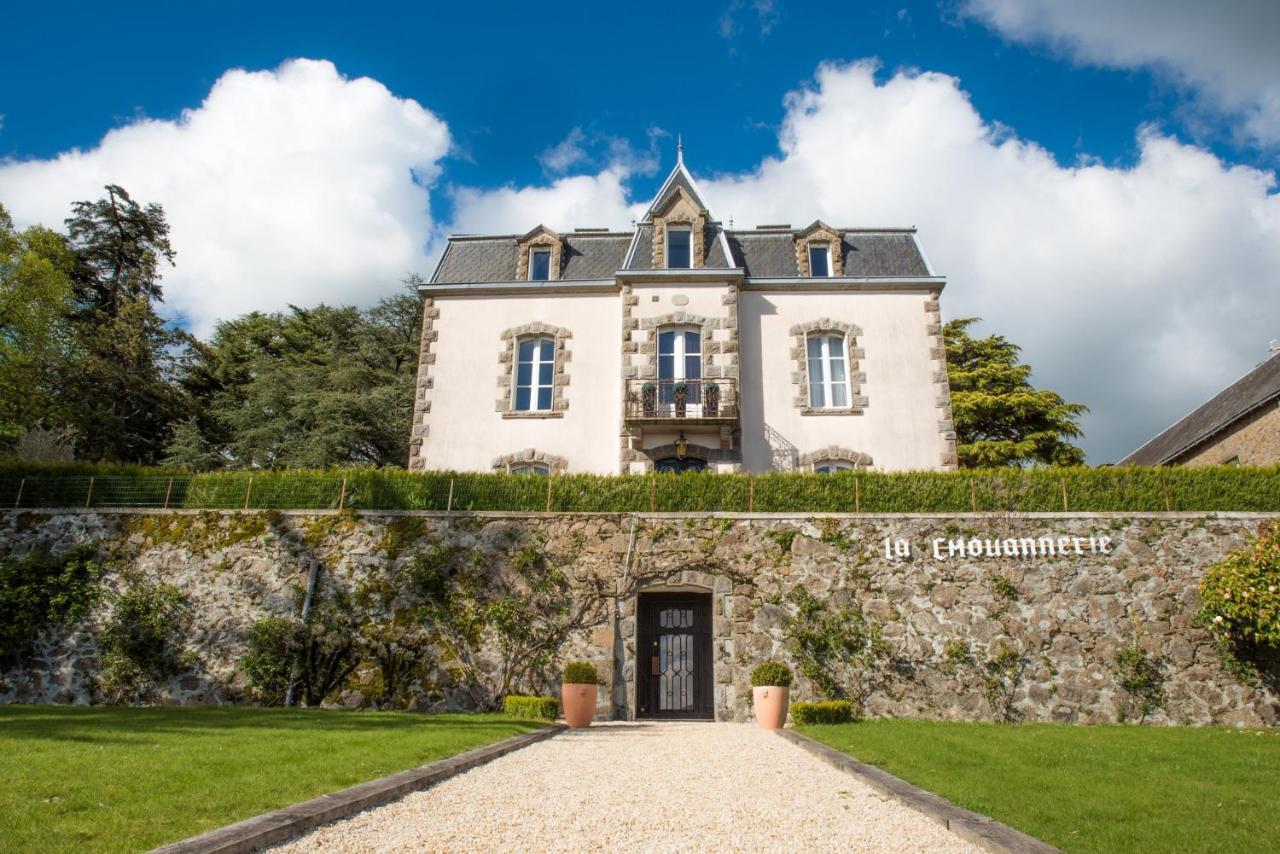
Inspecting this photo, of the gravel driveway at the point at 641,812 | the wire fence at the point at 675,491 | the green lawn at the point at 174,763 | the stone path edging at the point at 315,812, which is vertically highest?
the wire fence at the point at 675,491

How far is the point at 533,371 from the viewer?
2055 cm

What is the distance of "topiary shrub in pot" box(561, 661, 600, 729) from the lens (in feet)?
41.5

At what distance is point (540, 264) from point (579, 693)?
12.6m

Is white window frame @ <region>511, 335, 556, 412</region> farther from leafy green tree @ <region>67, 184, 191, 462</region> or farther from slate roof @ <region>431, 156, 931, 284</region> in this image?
leafy green tree @ <region>67, 184, 191, 462</region>

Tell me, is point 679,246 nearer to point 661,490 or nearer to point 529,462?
point 529,462

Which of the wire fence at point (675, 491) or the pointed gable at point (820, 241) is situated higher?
the pointed gable at point (820, 241)

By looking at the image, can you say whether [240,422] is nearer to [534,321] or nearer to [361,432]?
[361,432]

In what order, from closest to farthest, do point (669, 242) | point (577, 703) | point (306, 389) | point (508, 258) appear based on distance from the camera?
point (577, 703)
point (669, 242)
point (508, 258)
point (306, 389)

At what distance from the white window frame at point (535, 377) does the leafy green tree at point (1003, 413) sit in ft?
44.2

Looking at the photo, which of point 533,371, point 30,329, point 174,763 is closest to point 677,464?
point 533,371

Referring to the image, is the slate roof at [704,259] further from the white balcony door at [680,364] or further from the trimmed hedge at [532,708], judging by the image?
the trimmed hedge at [532,708]

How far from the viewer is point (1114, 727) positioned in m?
12.5

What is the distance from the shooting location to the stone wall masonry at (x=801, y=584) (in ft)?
44.3

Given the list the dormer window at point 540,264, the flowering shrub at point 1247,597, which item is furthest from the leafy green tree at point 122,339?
the flowering shrub at point 1247,597
